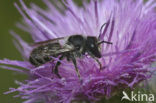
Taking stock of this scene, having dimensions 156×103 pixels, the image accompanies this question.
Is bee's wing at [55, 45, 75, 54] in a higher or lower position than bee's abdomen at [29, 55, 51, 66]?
higher

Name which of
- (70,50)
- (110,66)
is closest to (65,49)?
(70,50)

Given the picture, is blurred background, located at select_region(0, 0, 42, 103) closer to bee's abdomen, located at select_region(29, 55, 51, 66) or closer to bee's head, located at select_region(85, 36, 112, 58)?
bee's abdomen, located at select_region(29, 55, 51, 66)

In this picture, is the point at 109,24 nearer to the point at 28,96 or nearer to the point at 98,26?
the point at 98,26

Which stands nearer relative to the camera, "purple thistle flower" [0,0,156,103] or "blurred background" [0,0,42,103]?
"purple thistle flower" [0,0,156,103]

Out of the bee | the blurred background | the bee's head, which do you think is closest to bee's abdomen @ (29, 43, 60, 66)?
the bee

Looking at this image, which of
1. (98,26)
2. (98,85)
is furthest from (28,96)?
(98,26)

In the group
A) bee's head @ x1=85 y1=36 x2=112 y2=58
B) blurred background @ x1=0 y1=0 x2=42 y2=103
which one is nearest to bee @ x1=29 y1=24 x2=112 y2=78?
bee's head @ x1=85 y1=36 x2=112 y2=58

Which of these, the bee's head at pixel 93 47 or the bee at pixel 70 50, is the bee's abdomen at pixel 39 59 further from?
the bee's head at pixel 93 47

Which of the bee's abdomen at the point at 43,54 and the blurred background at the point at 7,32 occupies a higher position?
the blurred background at the point at 7,32

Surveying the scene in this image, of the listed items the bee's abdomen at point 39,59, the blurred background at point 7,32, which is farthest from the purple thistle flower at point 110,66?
the blurred background at point 7,32

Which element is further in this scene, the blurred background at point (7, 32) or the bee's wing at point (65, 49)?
the blurred background at point (7, 32)

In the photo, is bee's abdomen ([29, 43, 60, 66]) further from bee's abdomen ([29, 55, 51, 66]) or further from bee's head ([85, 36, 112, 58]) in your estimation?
bee's head ([85, 36, 112, 58])
